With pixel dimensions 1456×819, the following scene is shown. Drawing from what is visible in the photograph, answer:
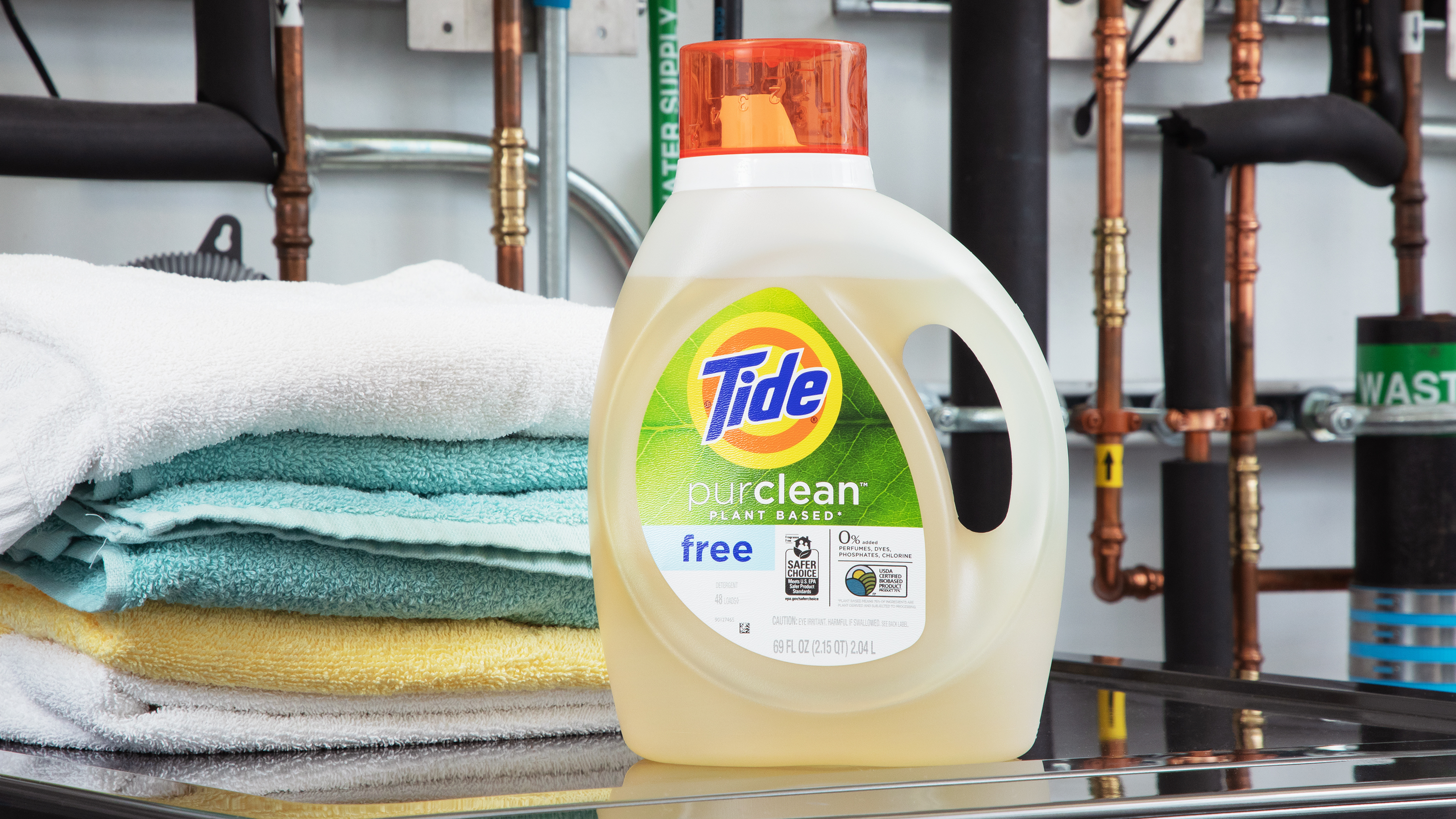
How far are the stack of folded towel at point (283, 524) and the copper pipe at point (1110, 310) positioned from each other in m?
0.74

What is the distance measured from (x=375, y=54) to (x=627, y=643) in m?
0.81

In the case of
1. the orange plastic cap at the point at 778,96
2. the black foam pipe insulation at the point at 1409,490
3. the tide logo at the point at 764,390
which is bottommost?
the black foam pipe insulation at the point at 1409,490

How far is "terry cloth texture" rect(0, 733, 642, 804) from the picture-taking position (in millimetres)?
317

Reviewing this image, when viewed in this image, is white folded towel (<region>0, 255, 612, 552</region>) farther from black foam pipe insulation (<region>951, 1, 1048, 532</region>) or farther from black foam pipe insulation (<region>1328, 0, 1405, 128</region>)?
black foam pipe insulation (<region>1328, 0, 1405, 128</region>)

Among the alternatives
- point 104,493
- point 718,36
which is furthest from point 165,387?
point 718,36

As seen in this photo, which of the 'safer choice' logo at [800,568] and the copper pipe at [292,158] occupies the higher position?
the copper pipe at [292,158]

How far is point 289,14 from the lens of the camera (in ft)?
2.89

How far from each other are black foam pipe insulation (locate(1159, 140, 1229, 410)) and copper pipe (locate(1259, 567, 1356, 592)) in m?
0.20

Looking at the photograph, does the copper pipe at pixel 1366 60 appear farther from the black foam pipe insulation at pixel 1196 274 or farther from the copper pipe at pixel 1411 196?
the black foam pipe insulation at pixel 1196 274

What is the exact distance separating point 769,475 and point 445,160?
2.48 feet

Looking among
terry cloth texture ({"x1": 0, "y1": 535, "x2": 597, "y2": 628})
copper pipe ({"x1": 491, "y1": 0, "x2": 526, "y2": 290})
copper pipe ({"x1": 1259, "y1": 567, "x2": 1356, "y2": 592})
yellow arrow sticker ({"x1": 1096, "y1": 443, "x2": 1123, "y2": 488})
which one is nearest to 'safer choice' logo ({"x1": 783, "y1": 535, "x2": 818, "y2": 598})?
terry cloth texture ({"x1": 0, "y1": 535, "x2": 597, "y2": 628})

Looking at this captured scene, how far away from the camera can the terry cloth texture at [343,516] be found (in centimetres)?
34

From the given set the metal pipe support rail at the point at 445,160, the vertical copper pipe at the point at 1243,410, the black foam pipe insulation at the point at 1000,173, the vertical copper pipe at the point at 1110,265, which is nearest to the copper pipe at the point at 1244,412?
the vertical copper pipe at the point at 1243,410

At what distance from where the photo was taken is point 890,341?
1.04 feet
